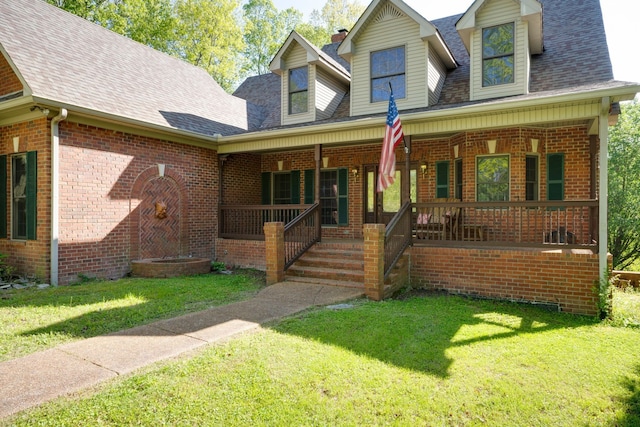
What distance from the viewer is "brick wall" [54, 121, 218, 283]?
25.3 ft

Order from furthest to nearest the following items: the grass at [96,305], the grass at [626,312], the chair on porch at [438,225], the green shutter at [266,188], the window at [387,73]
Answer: the green shutter at [266,188] < the window at [387,73] < the chair on porch at [438,225] < the grass at [626,312] < the grass at [96,305]

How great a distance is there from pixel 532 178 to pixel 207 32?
21499 mm

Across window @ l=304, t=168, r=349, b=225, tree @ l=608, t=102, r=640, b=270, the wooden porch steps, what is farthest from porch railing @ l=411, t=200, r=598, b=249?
tree @ l=608, t=102, r=640, b=270

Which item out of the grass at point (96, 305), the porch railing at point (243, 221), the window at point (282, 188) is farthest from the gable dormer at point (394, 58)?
the grass at point (96, 305)

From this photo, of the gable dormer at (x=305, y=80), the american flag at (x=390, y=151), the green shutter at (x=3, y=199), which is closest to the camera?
the american flag at (x=390, y=151)

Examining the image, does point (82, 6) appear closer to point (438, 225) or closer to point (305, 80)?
point (305, 80)

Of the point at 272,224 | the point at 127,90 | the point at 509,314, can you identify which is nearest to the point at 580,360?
the point at 509,314

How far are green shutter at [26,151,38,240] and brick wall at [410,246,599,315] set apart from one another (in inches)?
289

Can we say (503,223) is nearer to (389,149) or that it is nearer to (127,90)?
(389,149)

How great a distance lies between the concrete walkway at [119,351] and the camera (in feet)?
10.7

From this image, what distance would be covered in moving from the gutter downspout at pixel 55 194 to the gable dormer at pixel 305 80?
5695 mm

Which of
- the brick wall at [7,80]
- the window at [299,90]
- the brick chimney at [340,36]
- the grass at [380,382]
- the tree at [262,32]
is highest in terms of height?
the tree at [262,32]

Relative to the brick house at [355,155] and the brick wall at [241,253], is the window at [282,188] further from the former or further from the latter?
the brick wall at [241,253]

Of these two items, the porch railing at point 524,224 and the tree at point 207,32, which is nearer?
the porch railing at point 524,224
